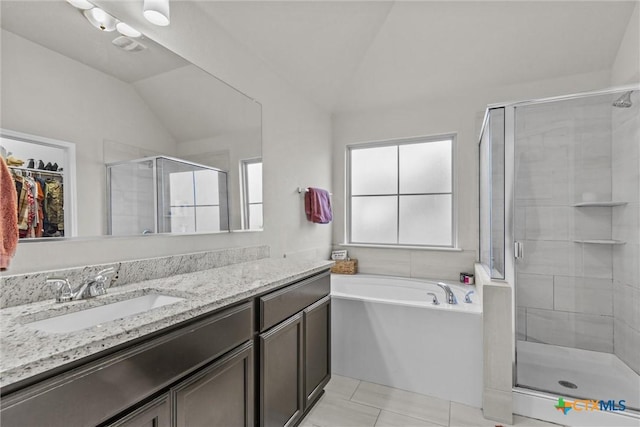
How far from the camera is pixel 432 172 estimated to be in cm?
326

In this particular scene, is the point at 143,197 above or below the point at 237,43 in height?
below

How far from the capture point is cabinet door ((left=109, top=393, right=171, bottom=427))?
32.2 inches

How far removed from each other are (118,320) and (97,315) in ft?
1.08

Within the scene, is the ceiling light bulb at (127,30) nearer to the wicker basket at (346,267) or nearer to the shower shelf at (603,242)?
the wicker basket at (346,267)

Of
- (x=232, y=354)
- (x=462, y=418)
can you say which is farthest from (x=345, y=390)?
(x=232, y=354)

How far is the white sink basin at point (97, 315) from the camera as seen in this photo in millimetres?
974

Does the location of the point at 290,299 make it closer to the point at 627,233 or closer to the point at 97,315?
the point at 97,315

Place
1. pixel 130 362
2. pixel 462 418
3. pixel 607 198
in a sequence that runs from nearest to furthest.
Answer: pixel 130 362 → pixel 462 418 → pixel 607 198

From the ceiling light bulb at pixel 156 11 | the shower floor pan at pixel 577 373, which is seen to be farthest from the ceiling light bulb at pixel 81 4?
the shower floor pan at pixel 577 373

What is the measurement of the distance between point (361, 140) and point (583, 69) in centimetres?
203

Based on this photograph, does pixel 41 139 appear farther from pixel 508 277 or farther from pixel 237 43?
pixel 508 277

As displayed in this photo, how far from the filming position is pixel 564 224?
246cm

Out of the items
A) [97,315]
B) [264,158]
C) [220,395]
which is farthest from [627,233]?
[97,315]

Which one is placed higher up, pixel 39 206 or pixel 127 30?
pixel 127 30
